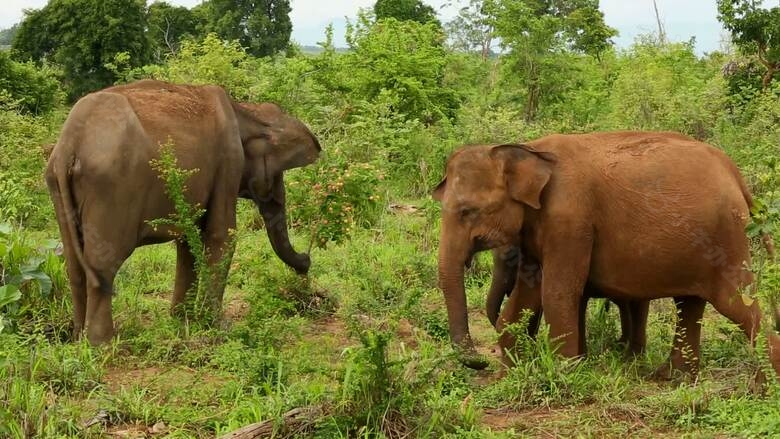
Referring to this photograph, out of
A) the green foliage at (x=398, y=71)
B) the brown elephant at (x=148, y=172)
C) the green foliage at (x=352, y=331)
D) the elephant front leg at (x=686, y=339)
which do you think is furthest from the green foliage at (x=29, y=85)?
the elephant front leg at (x=686, y=339)

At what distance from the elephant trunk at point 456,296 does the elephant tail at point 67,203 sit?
1.95 m

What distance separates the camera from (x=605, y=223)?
505 centimetres

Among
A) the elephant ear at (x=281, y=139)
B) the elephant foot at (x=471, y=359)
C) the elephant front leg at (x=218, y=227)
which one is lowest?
the elephant foot at (x=471, y=359)

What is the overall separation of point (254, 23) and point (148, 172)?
31.3 metres

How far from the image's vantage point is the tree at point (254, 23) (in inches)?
1404

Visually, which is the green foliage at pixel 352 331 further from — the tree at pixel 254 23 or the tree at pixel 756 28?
the tree at pixel 254 23

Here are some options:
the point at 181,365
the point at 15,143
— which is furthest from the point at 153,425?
the point at 15,143

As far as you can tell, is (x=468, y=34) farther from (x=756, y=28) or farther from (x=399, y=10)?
(x=756, y=28)

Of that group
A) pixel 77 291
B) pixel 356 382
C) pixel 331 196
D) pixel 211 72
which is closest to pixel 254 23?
A: pixel 211 72

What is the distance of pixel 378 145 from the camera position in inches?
420

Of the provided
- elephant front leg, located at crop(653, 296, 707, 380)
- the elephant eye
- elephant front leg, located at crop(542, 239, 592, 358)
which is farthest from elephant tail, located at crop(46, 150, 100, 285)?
elephant front leg, located at crop(653, 296, 707, 380)

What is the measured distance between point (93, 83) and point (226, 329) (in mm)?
21778

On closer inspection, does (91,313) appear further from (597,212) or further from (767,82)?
(767,82)

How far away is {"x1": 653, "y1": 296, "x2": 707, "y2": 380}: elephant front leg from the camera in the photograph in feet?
16.9
